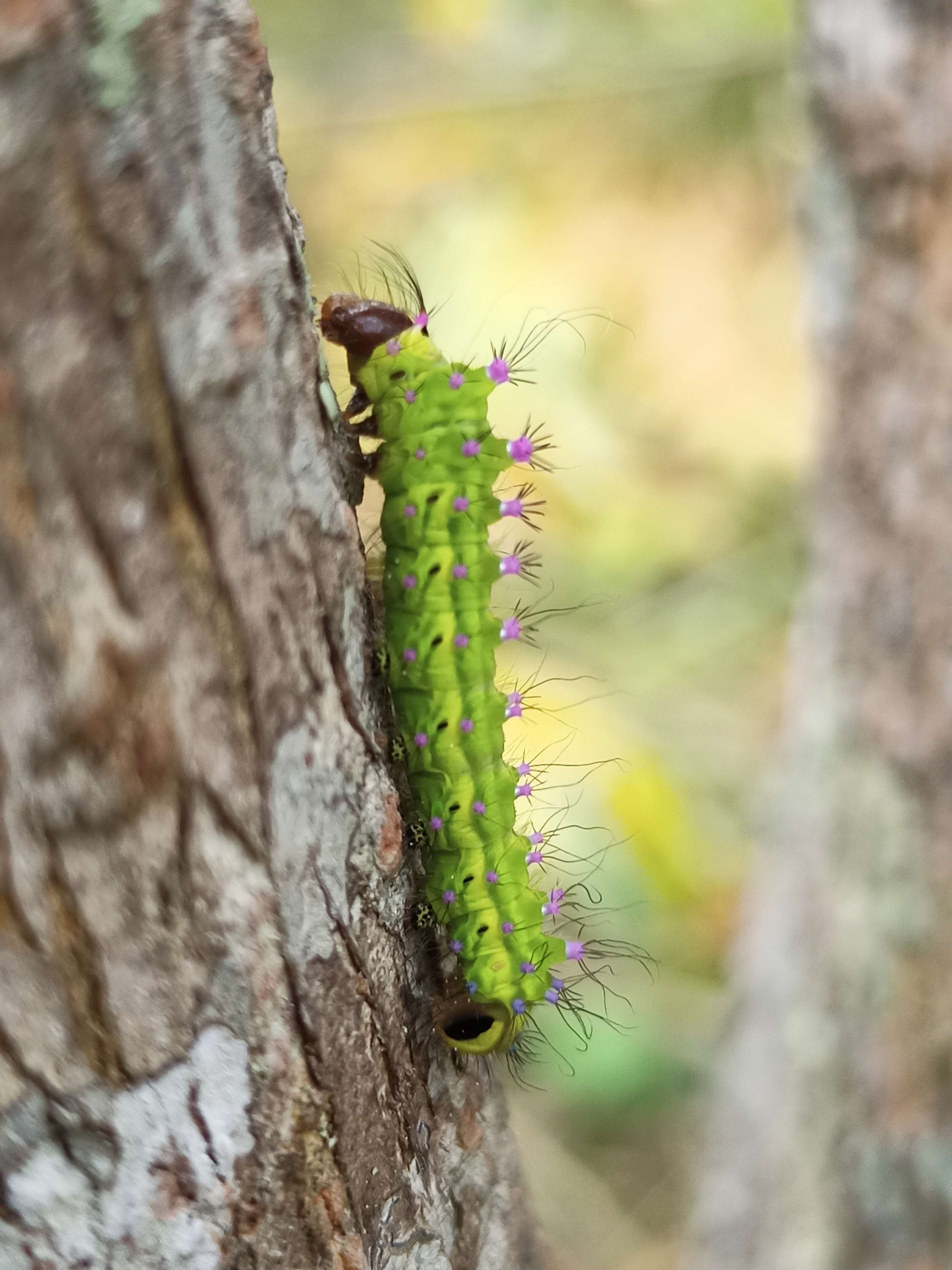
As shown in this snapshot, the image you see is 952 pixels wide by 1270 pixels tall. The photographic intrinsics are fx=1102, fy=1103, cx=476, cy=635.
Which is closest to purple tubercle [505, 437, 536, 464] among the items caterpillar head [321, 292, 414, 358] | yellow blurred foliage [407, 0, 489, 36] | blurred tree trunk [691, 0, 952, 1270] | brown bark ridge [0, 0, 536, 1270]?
caterpillar head [321, 292, 414, 358]

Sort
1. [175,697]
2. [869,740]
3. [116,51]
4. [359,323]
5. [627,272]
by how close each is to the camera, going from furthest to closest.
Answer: [627,272] < [869,740] < [359,323] < [175,697] < [116,51]

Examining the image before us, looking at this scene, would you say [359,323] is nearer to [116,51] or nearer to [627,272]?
[116,51]

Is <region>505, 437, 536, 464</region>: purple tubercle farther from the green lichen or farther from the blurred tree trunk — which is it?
the blurred tree trunk

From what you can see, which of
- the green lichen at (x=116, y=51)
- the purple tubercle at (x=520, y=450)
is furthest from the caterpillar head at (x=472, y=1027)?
the green lichen at (x=116, y=51)

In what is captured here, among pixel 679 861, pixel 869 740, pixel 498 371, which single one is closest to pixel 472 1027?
pixel 498 371

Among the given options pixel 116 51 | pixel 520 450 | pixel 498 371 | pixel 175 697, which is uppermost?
pixel 498 371

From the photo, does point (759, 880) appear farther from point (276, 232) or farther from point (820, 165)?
point (276, 232)

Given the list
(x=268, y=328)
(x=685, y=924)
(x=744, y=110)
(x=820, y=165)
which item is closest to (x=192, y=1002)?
(x=268, y=328)

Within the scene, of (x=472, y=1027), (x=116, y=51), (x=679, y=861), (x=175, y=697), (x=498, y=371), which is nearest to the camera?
(x=116, y=51)
